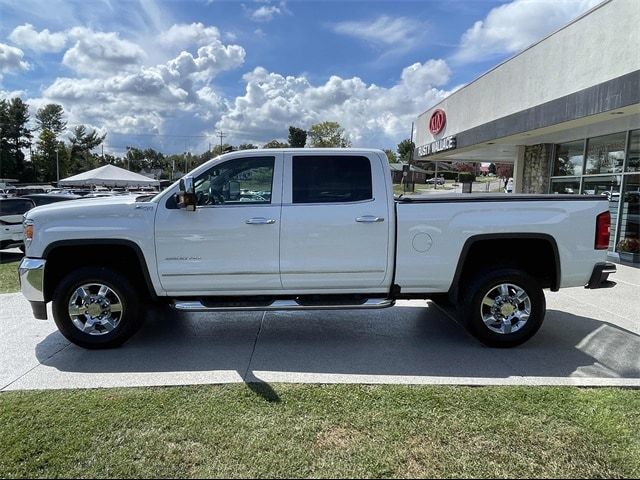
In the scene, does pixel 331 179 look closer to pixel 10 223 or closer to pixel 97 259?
pixel 97 259

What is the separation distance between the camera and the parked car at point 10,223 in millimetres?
11484

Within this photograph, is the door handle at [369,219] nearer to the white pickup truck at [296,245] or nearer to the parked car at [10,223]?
the white pickup truck at [296,245]

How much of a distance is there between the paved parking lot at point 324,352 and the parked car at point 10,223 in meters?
6.71

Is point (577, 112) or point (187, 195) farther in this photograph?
point (577, 112)

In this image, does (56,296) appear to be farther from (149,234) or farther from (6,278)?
(6,278)

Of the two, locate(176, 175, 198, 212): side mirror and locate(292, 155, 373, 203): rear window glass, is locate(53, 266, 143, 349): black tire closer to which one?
locate(176, 175, 198, 212): side mirror

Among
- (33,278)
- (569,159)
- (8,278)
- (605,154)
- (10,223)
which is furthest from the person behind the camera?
(569,159)

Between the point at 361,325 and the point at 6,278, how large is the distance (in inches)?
290

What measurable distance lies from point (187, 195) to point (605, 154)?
10610 mm

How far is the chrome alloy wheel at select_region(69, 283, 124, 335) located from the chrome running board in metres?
0.61

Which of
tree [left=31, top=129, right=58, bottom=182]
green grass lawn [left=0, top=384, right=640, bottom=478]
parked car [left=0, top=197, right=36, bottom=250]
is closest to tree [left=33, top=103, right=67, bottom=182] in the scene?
tree [left=31, top=129, right=58, bottom=182]

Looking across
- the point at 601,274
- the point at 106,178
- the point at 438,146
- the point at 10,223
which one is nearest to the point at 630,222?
the point at 601,274

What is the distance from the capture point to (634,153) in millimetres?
9641

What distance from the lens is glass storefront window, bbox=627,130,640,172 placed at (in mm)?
9539
